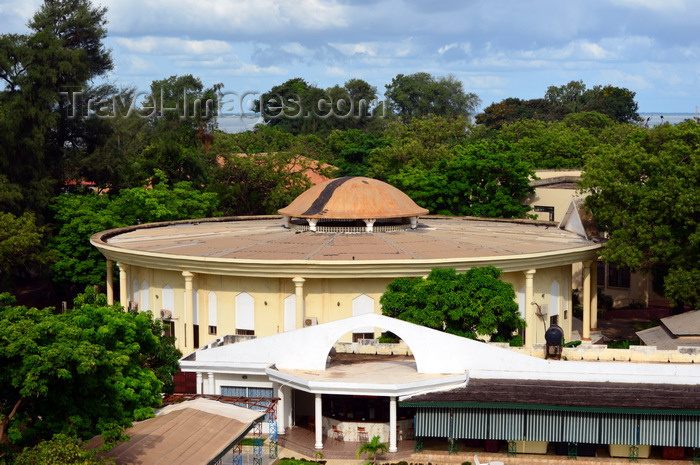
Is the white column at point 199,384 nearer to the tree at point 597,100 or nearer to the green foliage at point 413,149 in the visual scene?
the green foliage at point 413,149

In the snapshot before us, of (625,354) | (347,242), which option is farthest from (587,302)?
(625,354)

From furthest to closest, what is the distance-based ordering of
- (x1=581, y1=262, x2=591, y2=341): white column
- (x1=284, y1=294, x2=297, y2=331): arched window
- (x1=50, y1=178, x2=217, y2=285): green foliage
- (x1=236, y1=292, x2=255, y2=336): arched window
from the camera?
(x1=50, y1=178, x2=217, y2=285): green foliage < (x1=581, y1=262, x2=591, y2=341): white column < (x1=236, y1=292, x2=255, y2=336): arched window < (x1=284, y1=294, x2=297, y2=331): arched window

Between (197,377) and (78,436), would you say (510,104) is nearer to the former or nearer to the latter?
(197,377)

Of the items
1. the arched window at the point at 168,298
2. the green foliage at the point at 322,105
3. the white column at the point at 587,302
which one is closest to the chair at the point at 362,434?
the arched window at the point at 168,298

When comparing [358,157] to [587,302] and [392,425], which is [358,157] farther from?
[392,425]

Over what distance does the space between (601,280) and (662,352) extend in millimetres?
32717

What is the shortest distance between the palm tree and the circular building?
10.2m

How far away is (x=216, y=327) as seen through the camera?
1870 inches

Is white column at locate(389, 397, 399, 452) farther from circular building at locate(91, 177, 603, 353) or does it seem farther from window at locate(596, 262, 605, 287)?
window at locate(596, 262, 605, 287)

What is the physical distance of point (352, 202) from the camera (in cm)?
5238

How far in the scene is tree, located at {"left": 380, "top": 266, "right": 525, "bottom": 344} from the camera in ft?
131

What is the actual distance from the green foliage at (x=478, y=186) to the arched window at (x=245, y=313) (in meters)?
23.8

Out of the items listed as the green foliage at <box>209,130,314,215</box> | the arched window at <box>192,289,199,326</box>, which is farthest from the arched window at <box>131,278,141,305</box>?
the green foliage at <box>209,130,314,215</box>

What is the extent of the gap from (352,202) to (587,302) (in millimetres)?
13326
